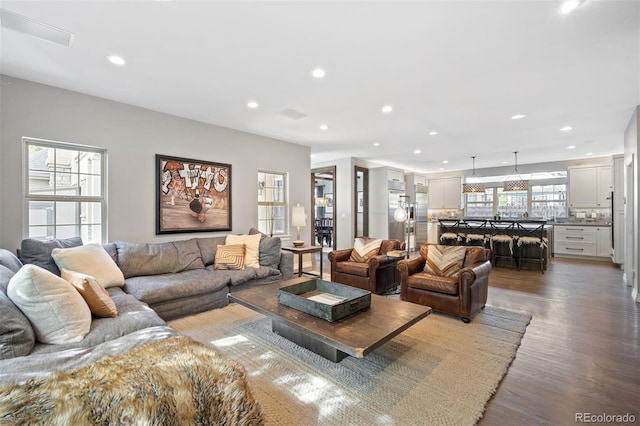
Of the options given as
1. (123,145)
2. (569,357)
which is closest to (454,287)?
(569,357)

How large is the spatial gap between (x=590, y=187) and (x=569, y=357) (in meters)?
7.40

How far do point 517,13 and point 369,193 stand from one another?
6.47 m

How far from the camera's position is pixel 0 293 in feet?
5.86

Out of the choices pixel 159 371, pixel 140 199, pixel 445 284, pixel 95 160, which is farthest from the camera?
pixel 140 199

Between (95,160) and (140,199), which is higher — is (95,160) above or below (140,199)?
above

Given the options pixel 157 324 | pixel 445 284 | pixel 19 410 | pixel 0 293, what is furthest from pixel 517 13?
pixel 0 293

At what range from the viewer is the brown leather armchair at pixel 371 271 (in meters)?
4.16

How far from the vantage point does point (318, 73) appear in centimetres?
302

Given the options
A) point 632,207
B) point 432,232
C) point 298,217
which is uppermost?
point 632,207

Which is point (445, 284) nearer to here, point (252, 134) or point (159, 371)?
point (159, 371)

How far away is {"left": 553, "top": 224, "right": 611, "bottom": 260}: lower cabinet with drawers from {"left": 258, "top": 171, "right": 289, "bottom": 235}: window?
24.0ft

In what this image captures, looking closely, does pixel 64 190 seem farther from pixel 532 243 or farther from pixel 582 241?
pixel 582 241

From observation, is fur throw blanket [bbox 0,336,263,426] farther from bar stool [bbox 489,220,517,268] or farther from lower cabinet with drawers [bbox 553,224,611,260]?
lower cabinet with drawers [bbox 553,224,611,260]

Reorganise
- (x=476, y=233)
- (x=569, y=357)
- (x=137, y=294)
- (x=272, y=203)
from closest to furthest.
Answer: (x=569, y=357) → (x=137, y=294) → (x=272, y=203) → (x=476, y=233)
